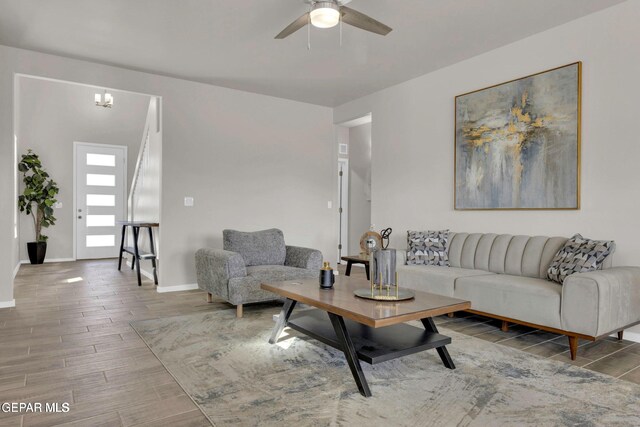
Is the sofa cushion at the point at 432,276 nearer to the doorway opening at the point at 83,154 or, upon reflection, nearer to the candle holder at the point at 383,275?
the candle holder at the point at 383,275

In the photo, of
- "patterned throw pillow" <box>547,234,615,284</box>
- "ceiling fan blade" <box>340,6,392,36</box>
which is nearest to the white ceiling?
"ceiling fan blade" <box>340,6,392,36</box>

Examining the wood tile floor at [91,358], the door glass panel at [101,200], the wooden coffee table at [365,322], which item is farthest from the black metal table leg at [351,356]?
the door glass panel at [101,200]

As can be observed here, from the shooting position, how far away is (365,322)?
7.00 ft

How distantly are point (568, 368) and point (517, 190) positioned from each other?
1860 mm

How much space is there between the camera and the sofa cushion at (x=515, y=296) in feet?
9.68

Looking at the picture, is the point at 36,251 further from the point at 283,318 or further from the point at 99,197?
the point at 283,318

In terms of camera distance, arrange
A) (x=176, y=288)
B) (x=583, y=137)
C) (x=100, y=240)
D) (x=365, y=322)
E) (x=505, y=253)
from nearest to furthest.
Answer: (x=365, y=322), (x=583, y=137), (x=505, y=253), (x=176, y=288), (x=100, y=240)

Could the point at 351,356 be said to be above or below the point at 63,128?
below

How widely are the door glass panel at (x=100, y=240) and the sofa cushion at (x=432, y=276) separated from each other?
6916mm

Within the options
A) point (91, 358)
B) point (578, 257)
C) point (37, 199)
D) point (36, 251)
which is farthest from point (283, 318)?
point (37, 199)

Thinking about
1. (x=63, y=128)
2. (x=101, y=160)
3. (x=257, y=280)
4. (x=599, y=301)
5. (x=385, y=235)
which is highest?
(x=63, y=128)

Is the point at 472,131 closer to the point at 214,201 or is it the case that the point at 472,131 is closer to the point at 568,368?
the point at 568,368

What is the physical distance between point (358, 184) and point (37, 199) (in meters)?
6.16

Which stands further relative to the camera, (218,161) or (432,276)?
(218,161)
